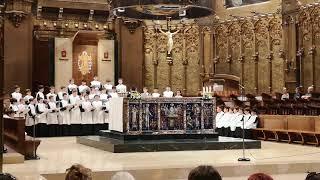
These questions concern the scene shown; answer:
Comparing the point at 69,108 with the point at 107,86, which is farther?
the point at 107,86

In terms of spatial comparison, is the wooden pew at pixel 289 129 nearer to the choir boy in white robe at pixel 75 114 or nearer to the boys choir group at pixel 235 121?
the boys choir group at pixel 235 121

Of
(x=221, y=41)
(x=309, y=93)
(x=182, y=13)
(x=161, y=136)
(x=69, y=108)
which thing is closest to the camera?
(x=161, y=136)

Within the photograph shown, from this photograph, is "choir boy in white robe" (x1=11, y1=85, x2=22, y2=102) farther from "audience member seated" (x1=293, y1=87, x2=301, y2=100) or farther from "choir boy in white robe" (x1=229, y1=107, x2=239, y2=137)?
"audience member seated" (x1=293, y1=87, x2=301, y2=100)

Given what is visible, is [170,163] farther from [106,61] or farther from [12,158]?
[106,61]

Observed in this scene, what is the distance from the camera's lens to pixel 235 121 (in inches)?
761

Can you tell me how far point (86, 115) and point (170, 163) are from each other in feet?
36.4

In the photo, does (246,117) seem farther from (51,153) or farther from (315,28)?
(51,153)

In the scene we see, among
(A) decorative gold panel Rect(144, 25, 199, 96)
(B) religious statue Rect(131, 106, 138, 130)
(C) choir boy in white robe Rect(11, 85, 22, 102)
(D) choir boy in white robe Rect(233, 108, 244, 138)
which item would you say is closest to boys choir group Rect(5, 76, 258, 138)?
(C) choir boy in white robe Rect(11, 85, 22, 102)

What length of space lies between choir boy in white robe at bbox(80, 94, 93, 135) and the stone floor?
6288 mm

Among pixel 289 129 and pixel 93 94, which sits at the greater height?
pixel 93 94

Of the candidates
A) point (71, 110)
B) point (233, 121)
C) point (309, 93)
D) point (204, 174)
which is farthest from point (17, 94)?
point (204, 174)

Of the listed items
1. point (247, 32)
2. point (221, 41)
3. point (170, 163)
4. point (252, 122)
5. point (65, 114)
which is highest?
point (247, 32)

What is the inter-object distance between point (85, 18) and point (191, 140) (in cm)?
1118

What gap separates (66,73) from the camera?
2383 cm
